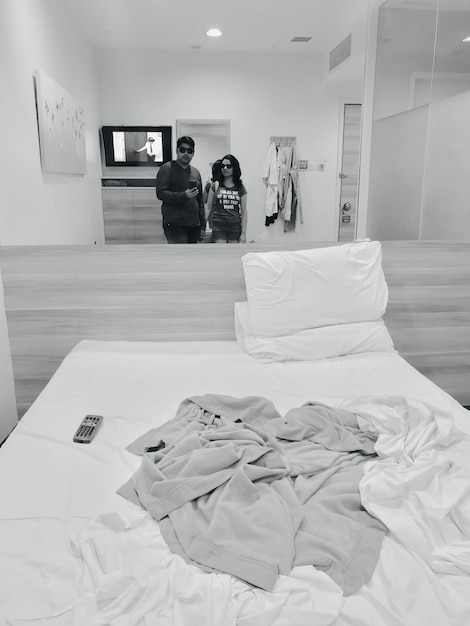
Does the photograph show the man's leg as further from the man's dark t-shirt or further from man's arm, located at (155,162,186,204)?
man's arm, located at (155,162,186,204)

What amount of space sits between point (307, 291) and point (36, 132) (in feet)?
4.83

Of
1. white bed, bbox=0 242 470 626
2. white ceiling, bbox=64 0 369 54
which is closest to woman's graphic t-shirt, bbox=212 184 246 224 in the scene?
white bed, bbox=0 242 470 626

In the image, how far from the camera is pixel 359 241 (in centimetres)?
283

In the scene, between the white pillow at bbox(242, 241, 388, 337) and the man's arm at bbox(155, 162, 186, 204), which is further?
the man's arm at bbox(155, 162, 186, 204)

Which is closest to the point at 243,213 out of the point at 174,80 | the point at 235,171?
the point at 235,171

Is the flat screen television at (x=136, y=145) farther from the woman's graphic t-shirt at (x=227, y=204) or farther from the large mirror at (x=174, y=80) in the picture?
the woman's graphic t-shirt at (x=227, y=204)

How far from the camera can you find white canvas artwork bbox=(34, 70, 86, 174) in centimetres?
249

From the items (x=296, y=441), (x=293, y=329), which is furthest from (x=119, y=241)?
(x=296, y=441)

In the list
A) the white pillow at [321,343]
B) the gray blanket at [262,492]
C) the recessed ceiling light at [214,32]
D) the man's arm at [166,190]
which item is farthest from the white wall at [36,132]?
the gray blanket at [262,492]

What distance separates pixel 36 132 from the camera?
251 centimetres

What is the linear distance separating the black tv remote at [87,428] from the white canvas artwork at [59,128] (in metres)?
1.34

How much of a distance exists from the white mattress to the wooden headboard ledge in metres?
0.76

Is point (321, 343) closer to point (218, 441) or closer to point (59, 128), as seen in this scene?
point (218, 441)

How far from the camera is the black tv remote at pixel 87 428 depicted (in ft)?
5.48
